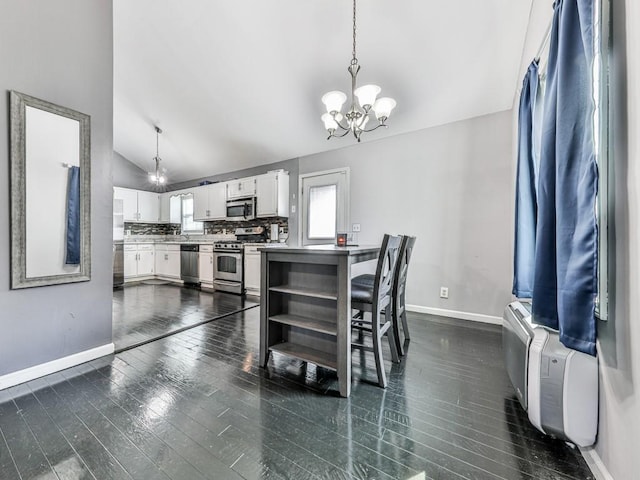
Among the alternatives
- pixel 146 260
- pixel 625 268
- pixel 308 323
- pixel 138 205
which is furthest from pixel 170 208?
pixel 625 268

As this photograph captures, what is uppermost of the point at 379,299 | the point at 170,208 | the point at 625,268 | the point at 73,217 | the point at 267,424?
the point at 170,208

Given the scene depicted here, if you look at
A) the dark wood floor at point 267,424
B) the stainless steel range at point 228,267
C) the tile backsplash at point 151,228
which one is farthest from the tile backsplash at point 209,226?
the dark wood floor at point 267,424

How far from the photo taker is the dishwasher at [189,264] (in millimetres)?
5246

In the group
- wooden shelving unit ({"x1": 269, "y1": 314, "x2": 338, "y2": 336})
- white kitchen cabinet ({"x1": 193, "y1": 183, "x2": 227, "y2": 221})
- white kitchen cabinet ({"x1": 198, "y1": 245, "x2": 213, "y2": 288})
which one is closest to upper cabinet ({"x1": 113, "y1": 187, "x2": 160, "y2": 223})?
white kitchen cabinet ({"x1": 193, "y1": 183, "x2": 227, "y2": 221})

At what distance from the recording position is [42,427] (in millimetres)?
1354

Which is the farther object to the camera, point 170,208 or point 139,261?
point 170,208

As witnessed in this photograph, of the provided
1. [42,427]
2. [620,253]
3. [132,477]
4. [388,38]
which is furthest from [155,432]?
[388,38]

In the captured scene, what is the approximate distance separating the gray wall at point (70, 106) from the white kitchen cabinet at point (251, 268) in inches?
89.8

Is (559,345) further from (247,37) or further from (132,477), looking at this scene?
(247,37)

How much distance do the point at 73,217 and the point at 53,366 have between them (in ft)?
3.50

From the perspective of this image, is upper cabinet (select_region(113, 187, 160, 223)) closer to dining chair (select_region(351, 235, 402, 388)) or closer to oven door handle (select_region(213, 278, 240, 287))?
oven door handle (select_region(213, 278, 240, 287))

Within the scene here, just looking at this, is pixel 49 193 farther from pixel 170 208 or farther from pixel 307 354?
pixel 170 208

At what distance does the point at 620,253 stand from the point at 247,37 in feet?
11.2

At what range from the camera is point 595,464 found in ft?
3.66
